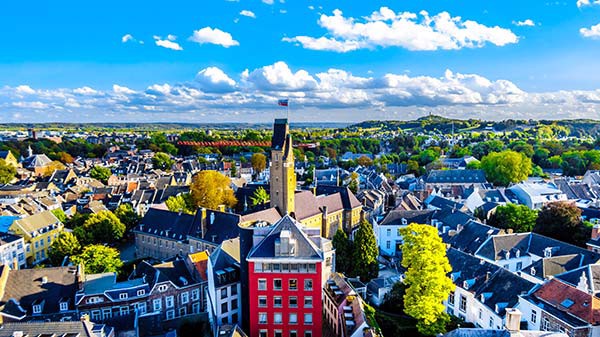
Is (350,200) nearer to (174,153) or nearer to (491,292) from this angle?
(491,292)

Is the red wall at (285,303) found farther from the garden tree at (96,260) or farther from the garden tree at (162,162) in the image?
the garden tree at (162,162)

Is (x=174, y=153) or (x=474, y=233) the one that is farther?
(x=174, y=153)

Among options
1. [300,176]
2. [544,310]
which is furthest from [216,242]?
[300,176]

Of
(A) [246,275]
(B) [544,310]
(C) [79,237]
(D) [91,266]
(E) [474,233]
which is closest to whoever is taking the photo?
(B) [544,310]

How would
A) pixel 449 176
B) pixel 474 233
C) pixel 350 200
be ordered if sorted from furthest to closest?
pixel 449 176 < pixel 350 200 < pixel 474 233

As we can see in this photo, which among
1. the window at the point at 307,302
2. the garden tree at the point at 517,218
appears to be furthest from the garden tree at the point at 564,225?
the window at the point at 307,302

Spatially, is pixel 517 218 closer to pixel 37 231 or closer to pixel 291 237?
pixel 291 237

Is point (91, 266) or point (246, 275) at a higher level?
point (246, 275)
